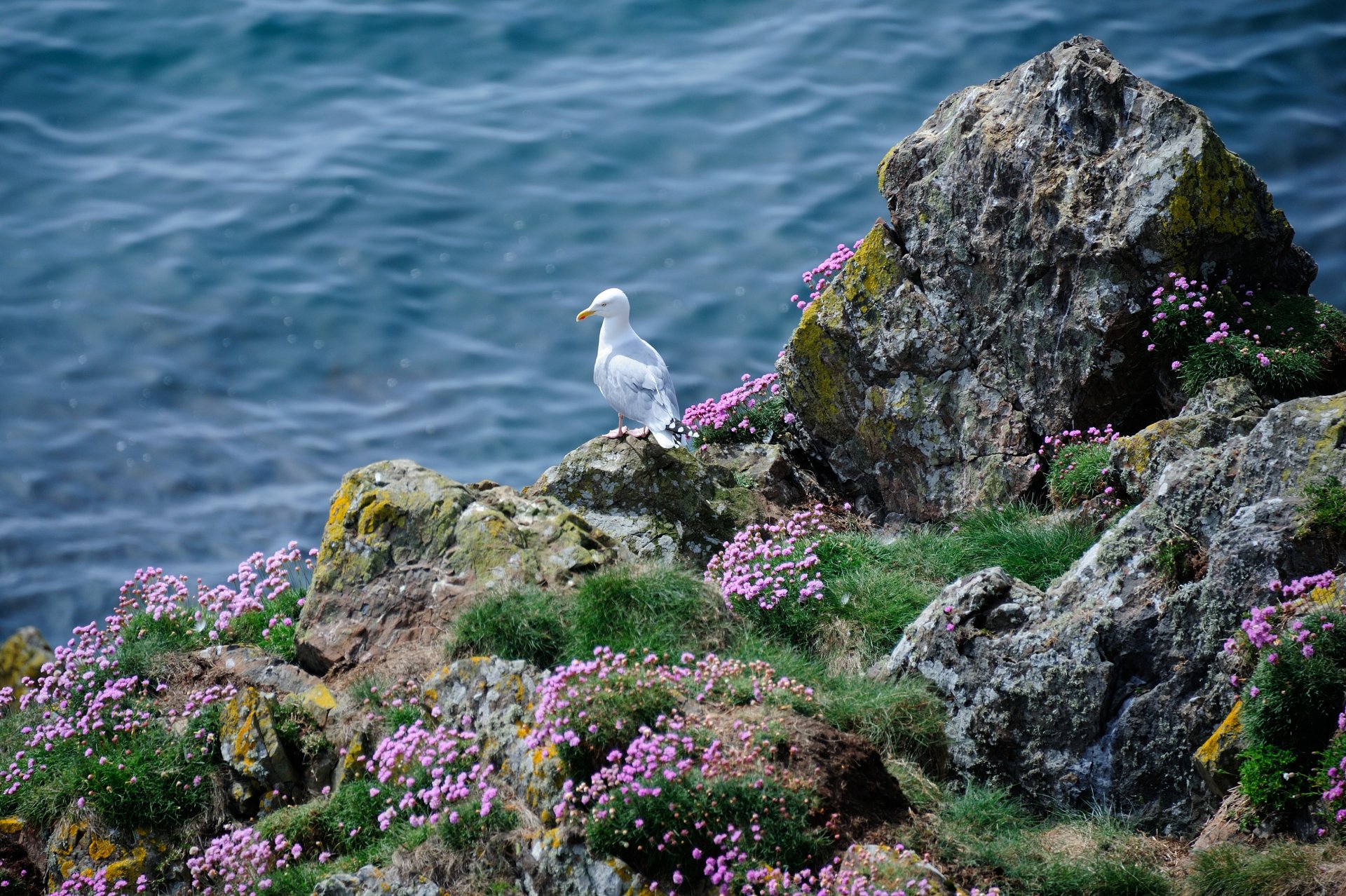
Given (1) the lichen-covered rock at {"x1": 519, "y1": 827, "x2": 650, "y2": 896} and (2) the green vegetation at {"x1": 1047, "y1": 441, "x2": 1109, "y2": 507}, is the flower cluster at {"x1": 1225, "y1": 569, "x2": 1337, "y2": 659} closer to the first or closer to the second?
(2) the green vegetation at {"x1": 1047, "y1": 441, "x2": 1109, "y2": 507}

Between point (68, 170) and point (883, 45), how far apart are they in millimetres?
15521

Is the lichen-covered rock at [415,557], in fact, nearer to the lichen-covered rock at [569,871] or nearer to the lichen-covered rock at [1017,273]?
the lichen-covered rock at [569,871]

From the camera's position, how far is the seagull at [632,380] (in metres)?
8.98

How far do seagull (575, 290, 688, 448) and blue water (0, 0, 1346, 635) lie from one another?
20.6ft

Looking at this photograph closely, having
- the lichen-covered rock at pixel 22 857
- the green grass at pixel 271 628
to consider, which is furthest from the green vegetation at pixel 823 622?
the lichen-covered rock at pixel 22 857

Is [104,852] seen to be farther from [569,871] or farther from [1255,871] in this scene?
[1255,871]

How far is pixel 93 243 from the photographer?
19391 millimetres

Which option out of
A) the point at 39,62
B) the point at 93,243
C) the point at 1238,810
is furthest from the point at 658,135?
the point at 1238,810

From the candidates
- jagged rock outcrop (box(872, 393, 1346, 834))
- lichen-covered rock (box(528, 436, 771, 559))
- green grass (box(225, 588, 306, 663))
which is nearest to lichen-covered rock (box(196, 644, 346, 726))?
green grass (box(225, 588, 306, 663))

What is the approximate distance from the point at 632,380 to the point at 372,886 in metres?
4.55

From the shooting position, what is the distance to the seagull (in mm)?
8984

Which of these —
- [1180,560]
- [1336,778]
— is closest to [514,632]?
[1180,560]

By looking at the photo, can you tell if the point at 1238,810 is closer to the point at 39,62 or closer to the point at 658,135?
the point at 658,135

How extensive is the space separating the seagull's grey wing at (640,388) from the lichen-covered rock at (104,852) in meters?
4.39
